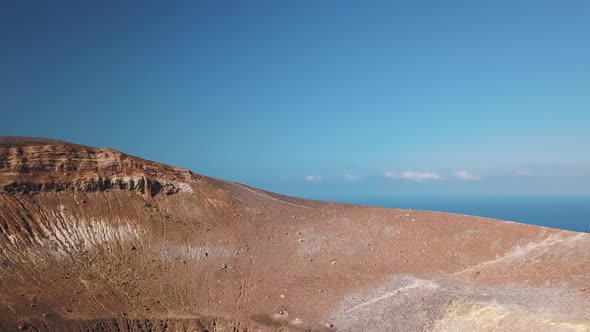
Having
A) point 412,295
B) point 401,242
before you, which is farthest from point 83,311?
point 401,242

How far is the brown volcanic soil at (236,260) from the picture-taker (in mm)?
33609

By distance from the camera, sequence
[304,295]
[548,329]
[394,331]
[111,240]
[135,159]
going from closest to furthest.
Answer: [548,329]
[394,331]
[304,295]
[111,240]
[135,159]

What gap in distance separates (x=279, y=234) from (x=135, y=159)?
20.5 m

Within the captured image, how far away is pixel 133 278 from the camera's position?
4053 centimetres

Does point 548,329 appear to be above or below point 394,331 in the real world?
above

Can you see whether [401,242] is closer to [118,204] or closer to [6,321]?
[118,204]

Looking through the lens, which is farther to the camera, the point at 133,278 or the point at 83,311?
the point at 133,278

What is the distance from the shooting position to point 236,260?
4550cm

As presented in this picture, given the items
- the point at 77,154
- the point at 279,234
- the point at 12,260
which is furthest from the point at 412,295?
the point at 77,154

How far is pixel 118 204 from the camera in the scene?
48.5m

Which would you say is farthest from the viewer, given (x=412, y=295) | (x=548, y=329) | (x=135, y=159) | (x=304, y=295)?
(x=135, y=159)

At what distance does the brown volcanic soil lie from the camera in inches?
1323

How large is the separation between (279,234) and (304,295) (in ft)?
37.6

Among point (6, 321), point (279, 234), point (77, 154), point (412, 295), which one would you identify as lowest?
point (6, 321)
